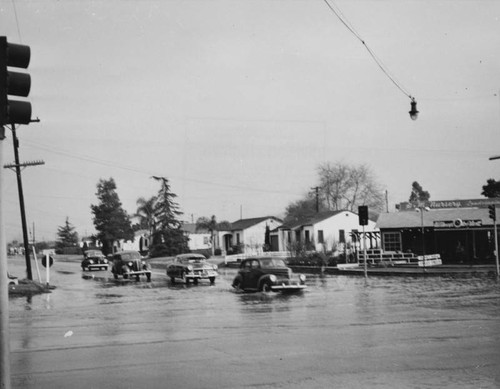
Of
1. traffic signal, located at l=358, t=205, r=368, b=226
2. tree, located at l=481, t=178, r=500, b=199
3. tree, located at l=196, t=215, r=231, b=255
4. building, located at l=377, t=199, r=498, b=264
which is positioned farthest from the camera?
tree, located at l=196, t=215, r=231, b=255

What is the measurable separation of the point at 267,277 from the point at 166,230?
53.4 meters

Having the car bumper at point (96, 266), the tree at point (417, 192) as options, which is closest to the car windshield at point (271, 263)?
the car bumper at point (96, 266)

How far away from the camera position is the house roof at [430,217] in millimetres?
45625

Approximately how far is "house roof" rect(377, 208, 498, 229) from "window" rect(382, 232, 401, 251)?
1.19 meters

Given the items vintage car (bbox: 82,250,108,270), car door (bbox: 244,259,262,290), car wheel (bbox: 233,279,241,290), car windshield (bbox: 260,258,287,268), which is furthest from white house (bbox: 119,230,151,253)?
A: car windshield (bbox: 260,258,287,268)

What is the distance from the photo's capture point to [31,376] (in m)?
9.03

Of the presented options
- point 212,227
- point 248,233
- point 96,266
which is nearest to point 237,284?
point 96,266

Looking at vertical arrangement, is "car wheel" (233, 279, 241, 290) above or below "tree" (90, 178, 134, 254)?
below

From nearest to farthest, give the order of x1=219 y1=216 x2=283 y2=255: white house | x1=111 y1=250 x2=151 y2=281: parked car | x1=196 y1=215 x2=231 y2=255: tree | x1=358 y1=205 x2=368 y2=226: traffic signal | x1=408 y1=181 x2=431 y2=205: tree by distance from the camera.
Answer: x1=358 y1=205 x2=368 y2=226: traffic signal, x1=111 y1=250 x2=151 y2=281: parked car, x1=219 y1=216 x2=283 y2=255: white house, x1=196 y1=215 x2=231 y2=255: tree, x1=408 y1=181 x2=431 y2=205: tree

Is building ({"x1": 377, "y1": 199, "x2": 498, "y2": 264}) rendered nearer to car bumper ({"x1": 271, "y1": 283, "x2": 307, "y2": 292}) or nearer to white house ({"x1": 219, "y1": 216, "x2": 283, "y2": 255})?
car bumper ({"x1": 271, "y1": 283, "x2": 307, "y2": 292})

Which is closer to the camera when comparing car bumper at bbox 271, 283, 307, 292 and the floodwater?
the floodwater

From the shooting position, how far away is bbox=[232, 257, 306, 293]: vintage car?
24.5 metres

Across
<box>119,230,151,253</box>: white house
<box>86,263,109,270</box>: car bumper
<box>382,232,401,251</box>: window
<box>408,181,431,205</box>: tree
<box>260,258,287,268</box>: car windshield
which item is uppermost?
<box>408,181,431,205</box>: tree

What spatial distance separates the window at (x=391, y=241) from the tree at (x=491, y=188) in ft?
82.8
